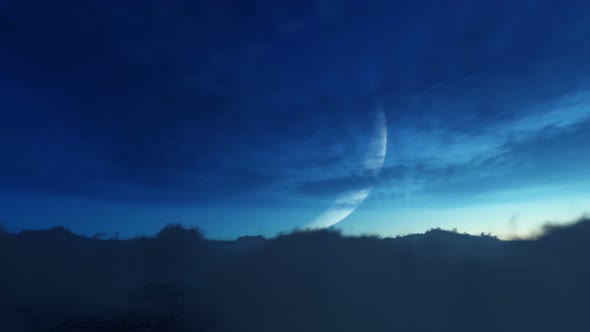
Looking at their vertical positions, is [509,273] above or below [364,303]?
above

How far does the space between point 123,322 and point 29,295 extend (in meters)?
28.1

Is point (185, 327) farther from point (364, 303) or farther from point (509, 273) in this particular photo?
point (509, 273)

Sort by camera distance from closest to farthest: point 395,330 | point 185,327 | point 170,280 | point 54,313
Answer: point 395,330 → point 185,327 → point 54,313 → point 170,280

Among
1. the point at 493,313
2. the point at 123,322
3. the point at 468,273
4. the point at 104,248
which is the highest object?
the point at 104,248

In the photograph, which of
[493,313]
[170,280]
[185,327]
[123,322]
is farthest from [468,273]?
[170,280]

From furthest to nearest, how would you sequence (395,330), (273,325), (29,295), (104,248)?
(104,248) < (29,295) < (273,325) < (395,330)

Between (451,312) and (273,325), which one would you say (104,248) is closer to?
(273,325)

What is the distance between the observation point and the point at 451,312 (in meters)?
29.7

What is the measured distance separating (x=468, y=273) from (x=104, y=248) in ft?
307

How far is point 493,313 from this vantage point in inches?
1113

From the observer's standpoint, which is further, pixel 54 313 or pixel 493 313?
pixel 54 313

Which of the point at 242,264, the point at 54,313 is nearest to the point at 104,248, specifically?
the point at 54,313

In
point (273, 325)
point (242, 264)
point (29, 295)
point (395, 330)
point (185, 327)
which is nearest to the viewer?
point (395, 330)

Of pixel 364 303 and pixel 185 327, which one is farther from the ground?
pixel 364 303
